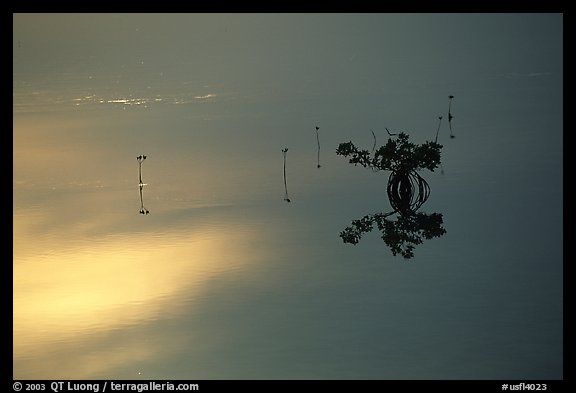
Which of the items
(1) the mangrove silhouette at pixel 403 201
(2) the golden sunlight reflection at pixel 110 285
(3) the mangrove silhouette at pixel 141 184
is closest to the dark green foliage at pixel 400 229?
(1) the mangrove silhouette at pixel 403 201

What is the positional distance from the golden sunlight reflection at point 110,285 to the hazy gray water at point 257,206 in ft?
0.11

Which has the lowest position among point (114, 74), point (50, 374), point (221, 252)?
point (50, 374)

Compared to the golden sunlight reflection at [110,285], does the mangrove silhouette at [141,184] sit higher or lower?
higher

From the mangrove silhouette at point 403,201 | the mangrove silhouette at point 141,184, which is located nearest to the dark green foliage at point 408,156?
the mangrove silhouette at point 403,201

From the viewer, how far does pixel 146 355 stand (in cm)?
1103

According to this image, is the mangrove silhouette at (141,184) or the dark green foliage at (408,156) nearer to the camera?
the dark green foliage at (408,156)

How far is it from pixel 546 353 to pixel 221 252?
493 cm

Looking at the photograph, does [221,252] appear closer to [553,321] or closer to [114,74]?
[553,321]

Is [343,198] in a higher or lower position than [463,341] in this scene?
higher

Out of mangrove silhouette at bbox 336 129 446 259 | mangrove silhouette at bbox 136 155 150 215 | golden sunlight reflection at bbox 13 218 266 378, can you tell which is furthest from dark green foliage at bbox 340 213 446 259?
mangrove silhouette at bbox 136 155 150 215

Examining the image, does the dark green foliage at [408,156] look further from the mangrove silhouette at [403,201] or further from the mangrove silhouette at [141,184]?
the mangrove silhouette at [141,184]

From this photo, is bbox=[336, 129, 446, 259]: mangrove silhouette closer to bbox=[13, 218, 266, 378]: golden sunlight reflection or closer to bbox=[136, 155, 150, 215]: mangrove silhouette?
bbox=[13, 218, 266, 378]: golden sunlight reflection

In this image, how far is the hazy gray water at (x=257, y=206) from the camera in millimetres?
11148
